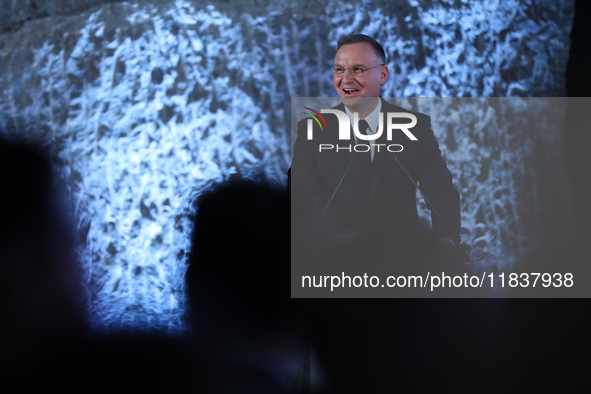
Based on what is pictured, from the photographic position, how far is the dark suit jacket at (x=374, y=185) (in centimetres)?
136

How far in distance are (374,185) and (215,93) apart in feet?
1.78

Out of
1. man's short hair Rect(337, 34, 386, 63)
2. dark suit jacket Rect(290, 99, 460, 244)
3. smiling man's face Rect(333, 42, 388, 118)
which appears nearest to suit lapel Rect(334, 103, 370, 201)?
dark suit jacket Rect(290, 99, 460, 244)

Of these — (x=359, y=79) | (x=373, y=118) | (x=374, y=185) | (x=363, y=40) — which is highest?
(x=363, y=40)

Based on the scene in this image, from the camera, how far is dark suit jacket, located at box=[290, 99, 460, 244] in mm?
1363

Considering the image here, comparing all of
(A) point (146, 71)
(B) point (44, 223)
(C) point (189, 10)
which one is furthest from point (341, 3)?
(B) point (44, 223)

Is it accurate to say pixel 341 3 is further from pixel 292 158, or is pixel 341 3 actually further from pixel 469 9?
pixel 292 158

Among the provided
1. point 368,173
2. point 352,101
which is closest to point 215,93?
point 352,101

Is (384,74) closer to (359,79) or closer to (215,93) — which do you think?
(359,79)

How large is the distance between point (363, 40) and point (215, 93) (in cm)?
46

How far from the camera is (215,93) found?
1.40 metres

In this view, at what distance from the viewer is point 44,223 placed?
4.61 feet

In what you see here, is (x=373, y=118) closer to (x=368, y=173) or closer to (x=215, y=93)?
(x=368, y=173)

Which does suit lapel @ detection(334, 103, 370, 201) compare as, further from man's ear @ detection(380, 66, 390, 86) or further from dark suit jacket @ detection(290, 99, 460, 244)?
man's ear @ detection(380, 66, 390, 86)

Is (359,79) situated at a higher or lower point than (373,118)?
higher
